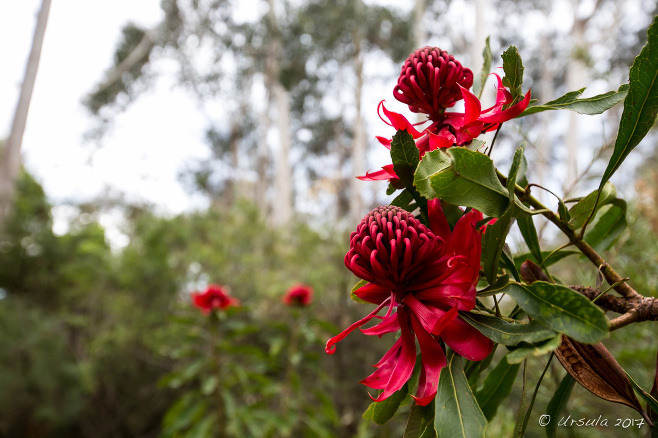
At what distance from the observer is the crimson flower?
0.47 metres

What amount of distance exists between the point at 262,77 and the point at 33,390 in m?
8.91

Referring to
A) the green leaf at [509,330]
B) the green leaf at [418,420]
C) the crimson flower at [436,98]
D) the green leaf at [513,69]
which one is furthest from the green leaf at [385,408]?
the green leaf at [513,69]

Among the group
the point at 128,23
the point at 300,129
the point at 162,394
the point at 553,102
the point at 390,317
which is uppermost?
the point at 128,23

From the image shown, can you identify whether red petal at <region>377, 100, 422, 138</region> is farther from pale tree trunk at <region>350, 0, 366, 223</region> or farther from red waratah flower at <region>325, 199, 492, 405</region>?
pale tree trunk at <region>350, 0, 366, 223</region>

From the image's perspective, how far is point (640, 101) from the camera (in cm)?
42

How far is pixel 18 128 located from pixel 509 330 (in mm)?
5368

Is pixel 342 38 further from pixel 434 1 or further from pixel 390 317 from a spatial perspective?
pixel 390 317

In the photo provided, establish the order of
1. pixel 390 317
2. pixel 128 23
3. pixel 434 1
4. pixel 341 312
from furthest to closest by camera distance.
→ pixel 128 23 < pixel 434 1 < pixel 341 312 < pixel 390 317

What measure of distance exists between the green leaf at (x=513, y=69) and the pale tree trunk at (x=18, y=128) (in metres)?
4.83

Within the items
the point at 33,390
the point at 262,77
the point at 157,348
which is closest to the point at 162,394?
the point at 157,348

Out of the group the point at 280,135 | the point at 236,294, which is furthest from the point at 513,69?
the point at 280,135

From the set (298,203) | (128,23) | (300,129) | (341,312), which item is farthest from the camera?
(298,203)

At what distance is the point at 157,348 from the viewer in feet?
12.4

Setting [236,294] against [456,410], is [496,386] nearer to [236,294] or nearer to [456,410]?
[456,410]
